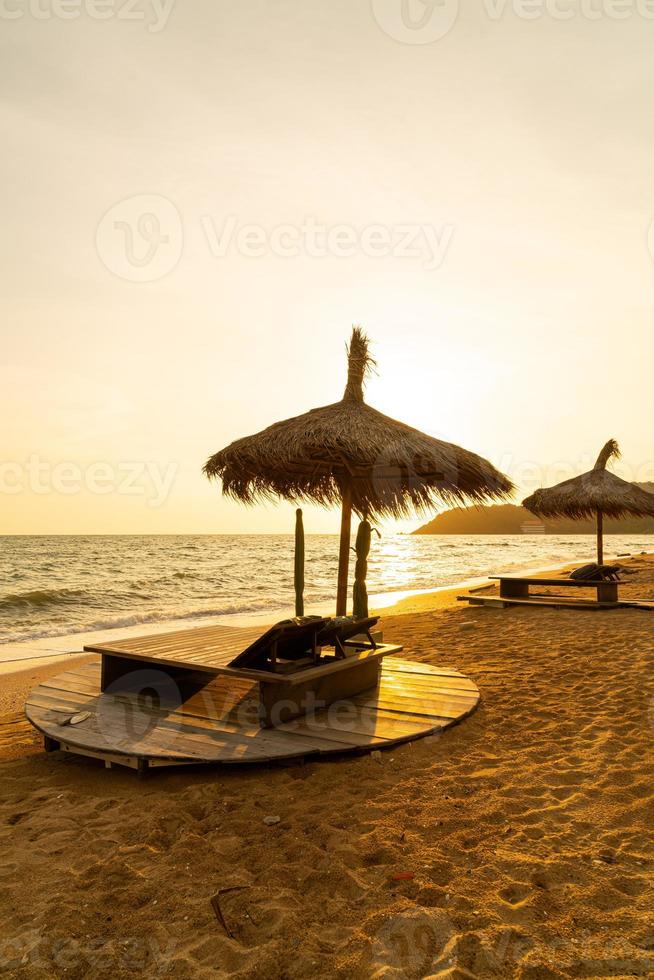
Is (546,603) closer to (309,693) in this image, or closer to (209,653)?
(309,693)

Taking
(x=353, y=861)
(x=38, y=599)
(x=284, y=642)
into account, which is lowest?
(x=38, y=599)

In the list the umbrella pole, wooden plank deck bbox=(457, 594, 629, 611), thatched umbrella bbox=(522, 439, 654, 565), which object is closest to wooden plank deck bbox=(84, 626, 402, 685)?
the umbrella pole

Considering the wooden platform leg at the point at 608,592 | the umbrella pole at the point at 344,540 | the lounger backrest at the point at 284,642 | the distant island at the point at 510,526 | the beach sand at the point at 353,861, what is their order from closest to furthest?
the beach sand at the point at 353,861 < the lounger backrest at the point at 284,642 < the umbrella pole at the point at 344,540 < the wooden platform leg at the point at 608,592 < the distant island at the point at 510,526

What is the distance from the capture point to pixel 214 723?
14.0 feet

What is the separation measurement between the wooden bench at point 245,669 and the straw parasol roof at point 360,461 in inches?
72.3

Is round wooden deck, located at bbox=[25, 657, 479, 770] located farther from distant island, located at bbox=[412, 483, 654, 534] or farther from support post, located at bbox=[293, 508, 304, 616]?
distant island, located at bbox=[412, 483, 654, 534]

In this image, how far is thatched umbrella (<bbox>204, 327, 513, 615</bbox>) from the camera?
6027 mm

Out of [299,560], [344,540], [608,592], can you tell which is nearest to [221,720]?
[299,560]

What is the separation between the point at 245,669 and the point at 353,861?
5.06 ft

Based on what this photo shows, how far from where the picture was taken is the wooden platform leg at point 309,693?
4164 mm

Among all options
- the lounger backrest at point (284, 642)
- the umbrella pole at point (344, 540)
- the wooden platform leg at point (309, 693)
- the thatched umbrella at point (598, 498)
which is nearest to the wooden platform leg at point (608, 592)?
the thatched umbrella at point (598, 498)

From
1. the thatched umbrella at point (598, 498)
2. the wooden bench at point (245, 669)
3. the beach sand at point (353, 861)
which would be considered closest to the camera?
the beach sand at point (353, 861)

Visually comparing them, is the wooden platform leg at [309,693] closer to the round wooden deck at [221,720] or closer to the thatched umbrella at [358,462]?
the round wooden deck at [221,720]

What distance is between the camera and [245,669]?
411 cm
